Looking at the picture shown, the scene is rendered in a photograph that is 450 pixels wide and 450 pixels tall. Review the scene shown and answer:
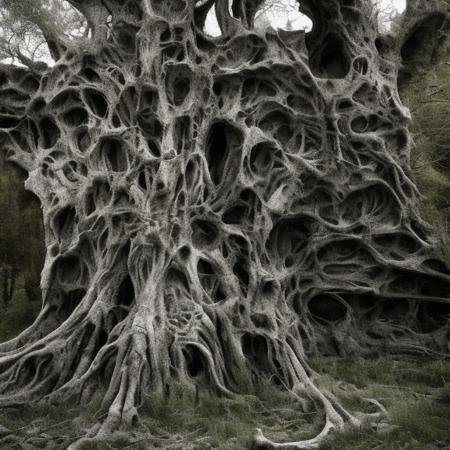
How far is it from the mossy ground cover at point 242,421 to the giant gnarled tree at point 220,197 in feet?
1.44

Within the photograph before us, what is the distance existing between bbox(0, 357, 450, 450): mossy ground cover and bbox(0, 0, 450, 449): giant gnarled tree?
1.44 ft

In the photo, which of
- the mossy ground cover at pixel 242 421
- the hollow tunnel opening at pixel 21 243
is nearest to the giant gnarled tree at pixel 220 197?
the mossy ground cover at pixel 242 421

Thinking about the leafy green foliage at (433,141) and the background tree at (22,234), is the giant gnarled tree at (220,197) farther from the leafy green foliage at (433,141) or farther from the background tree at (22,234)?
the background tree at (22,234)

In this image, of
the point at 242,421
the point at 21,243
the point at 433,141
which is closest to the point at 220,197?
the point at 242,421

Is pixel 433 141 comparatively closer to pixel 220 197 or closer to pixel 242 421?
pixel 220 197

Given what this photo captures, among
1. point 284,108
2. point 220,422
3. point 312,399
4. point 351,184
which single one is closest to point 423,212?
point 351,184

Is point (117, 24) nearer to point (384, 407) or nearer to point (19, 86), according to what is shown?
point (19, 86)

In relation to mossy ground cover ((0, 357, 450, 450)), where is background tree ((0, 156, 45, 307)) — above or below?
above

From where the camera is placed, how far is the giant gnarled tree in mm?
6285

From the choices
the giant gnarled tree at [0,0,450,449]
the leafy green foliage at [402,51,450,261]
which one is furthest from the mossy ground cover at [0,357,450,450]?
the leafy green foliage at [402,51,450,261]

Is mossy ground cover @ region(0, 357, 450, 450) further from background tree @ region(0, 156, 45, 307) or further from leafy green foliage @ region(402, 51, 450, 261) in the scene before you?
background tree @ region(0, 156, 45, 307)

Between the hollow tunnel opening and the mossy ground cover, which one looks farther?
the hollow tunnel opening

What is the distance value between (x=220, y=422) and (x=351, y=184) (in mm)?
4482

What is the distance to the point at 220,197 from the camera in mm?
7414
